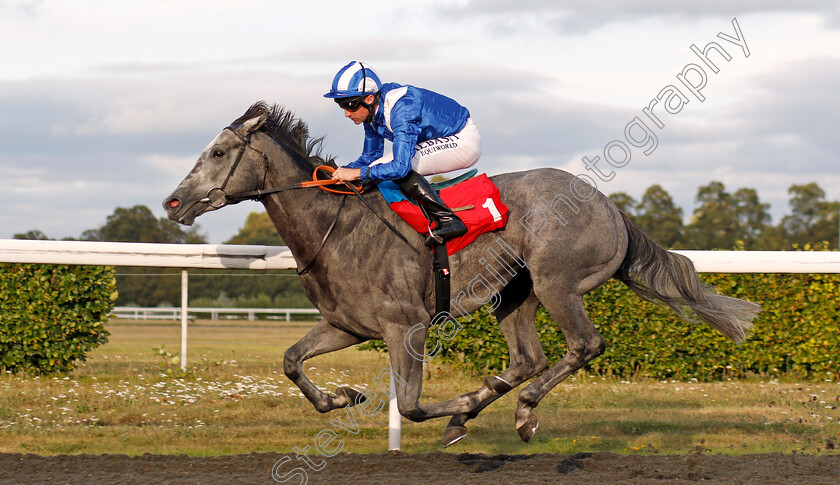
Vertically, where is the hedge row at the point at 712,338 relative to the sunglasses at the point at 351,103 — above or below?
below

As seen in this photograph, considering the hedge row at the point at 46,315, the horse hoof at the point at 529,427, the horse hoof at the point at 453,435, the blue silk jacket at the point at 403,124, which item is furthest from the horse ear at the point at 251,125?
the hedge row at the point at 46,315

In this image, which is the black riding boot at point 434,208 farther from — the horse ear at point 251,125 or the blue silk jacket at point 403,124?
Answer: the horse ear at point 251,125

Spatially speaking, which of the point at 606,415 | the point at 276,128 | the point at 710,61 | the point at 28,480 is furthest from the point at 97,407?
the point at 710,61

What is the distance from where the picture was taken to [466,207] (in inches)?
171

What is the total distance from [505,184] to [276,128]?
132 centimetres

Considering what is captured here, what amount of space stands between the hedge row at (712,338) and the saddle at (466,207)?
3.34m

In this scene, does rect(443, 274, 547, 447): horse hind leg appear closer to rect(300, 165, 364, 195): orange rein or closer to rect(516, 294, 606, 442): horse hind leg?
rect(516, 294, 606, 442): horse hind leg

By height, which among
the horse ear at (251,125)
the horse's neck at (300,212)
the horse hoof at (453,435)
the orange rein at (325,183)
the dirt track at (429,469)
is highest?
the horse ear at (251,125)

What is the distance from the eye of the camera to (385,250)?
4.25 m

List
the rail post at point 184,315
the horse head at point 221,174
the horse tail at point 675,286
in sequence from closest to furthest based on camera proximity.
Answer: the horse head at point 221,174
the horse tail at point 675,286
the rail post at point 184,315

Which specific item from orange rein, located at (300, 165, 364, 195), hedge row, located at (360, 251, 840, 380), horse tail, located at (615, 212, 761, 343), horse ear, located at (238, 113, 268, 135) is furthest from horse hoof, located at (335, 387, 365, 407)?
hedge row, located at (360, 251, 840, 380)

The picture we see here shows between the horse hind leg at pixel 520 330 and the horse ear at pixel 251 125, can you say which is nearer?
the horse ear at pixel 251 125

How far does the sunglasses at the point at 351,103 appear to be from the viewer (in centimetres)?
429

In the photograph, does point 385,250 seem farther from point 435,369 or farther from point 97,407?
point 435,369
